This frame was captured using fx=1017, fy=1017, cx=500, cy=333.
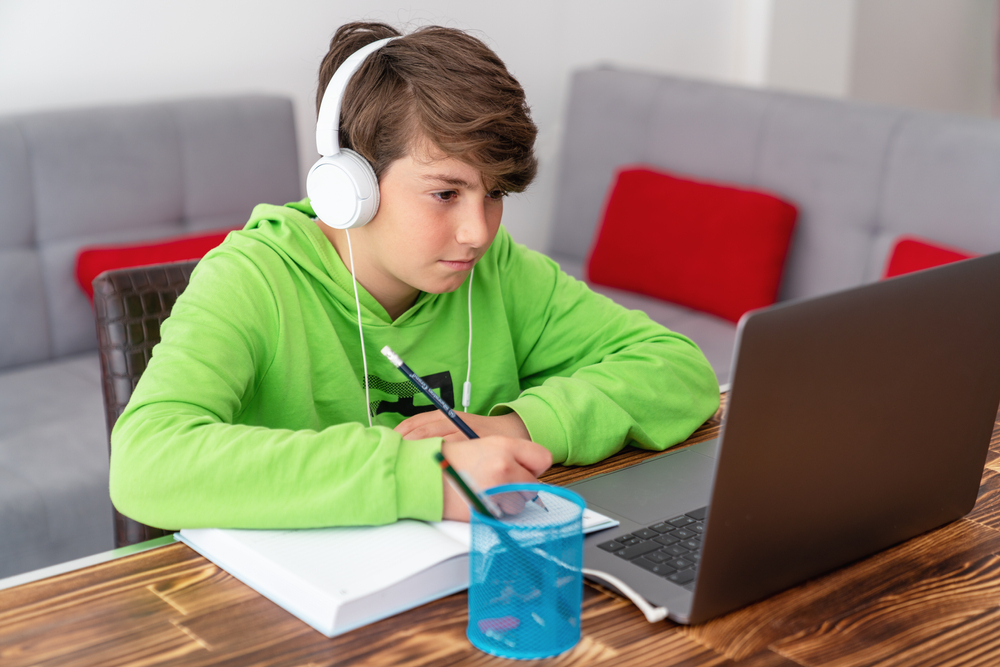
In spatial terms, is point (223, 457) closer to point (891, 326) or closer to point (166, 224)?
point (891, 326)

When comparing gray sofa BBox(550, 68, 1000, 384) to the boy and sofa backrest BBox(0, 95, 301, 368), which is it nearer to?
sofa backrest BBox(0, 95, 301, 368)

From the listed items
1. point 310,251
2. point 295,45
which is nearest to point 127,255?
point 295,45

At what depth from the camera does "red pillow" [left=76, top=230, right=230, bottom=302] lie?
2.14 metres

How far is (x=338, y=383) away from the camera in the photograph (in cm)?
113

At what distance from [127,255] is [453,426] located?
56.1 inches

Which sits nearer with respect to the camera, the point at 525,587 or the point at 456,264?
the point at 525,587

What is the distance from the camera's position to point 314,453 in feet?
2.73

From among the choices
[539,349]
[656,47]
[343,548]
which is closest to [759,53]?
[656,47]

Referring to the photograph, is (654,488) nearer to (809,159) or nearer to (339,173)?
(339,173)

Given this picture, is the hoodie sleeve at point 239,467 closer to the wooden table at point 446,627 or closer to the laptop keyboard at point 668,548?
the wooden table at point 446,627

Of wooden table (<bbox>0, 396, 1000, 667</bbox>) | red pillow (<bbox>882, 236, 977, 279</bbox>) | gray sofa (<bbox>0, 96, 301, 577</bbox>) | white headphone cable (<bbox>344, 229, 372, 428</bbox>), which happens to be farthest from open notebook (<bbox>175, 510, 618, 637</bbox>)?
red pillow (<bbox>882, 236, 977, 279</bbox>)

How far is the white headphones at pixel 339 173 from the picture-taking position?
3.41ft

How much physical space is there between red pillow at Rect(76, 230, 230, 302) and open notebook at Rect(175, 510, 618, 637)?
1.44 m

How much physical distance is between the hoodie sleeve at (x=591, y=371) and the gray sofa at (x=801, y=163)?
41.2 inches
